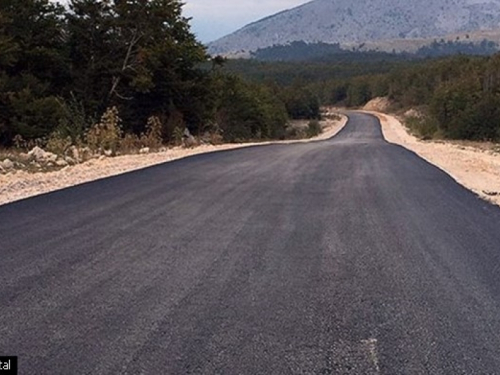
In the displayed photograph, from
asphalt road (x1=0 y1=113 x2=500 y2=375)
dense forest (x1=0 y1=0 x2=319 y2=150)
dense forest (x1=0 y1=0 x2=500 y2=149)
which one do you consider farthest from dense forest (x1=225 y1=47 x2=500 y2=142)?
asphalt road (x1=0 y1=113 x2=500 y2=375)

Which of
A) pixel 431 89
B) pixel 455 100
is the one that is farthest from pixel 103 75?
pixel 431 89

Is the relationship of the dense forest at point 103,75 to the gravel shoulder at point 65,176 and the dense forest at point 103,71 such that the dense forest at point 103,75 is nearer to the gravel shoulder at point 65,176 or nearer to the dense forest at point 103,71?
the dense forest at point 103,71

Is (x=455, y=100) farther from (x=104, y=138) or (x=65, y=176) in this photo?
(x=65, y=176)

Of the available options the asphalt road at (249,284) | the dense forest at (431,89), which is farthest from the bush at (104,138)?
the dense forest at (431,89)

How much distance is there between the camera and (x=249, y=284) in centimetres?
535

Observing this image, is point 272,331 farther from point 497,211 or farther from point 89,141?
point 89,141

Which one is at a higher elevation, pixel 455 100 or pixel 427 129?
pixel 455 100

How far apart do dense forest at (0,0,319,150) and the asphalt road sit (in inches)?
446

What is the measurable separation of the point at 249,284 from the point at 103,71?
22.9m

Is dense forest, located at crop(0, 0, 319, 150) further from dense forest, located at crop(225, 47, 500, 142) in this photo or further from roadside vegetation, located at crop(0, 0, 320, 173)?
dense forest, located at crop(225, 47, 500, 142)

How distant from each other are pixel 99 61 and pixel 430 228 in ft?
71.3

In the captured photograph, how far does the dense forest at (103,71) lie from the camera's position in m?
21.3

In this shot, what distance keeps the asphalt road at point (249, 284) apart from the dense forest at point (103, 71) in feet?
37.2

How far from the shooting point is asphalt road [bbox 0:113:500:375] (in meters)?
3.93
